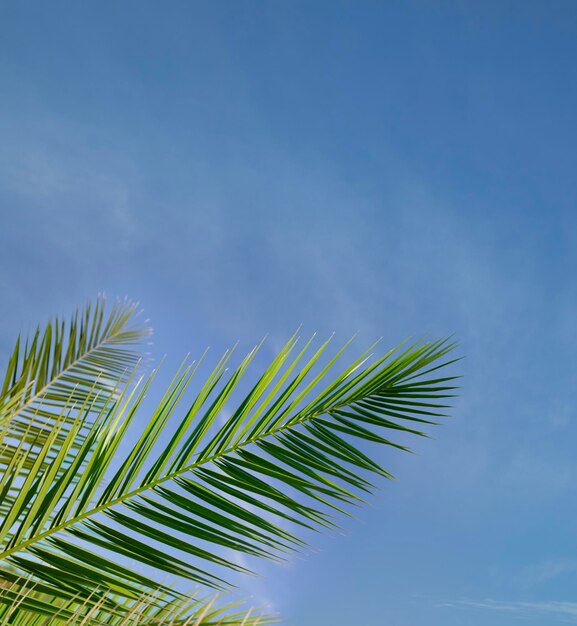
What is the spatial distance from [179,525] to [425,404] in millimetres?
790

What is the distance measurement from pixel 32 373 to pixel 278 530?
2.05 m

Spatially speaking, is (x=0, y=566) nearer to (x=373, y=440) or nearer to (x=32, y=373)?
(x=373, y=440)

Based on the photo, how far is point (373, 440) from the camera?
5.75 feet

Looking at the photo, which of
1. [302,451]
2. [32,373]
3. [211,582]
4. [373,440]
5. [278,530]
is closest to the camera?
[211,582]

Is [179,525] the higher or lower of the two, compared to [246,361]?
lower

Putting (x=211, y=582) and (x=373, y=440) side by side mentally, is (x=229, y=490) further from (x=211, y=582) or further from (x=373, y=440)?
(x=373, y=440)

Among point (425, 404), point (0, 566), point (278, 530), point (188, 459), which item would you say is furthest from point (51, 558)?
point (425, 404)

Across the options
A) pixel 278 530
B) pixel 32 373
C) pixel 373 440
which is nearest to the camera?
pixel 278 530

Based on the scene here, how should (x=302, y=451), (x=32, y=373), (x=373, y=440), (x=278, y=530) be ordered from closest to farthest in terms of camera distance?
(x=278, y=530) → (x=302, y=451) → (x=373, y=440) → (x=32, y=373)

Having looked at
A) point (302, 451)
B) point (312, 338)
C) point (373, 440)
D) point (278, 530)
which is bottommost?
point (278, 530)

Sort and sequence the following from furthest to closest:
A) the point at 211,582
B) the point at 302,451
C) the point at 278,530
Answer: the point at 302,451 → the point at 278,530 → the point at 211,582

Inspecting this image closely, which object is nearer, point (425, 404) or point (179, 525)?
point (179, 525)

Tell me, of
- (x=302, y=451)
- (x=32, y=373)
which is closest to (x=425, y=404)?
(x=302, y=451)

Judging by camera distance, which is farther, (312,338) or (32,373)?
(32,373)
